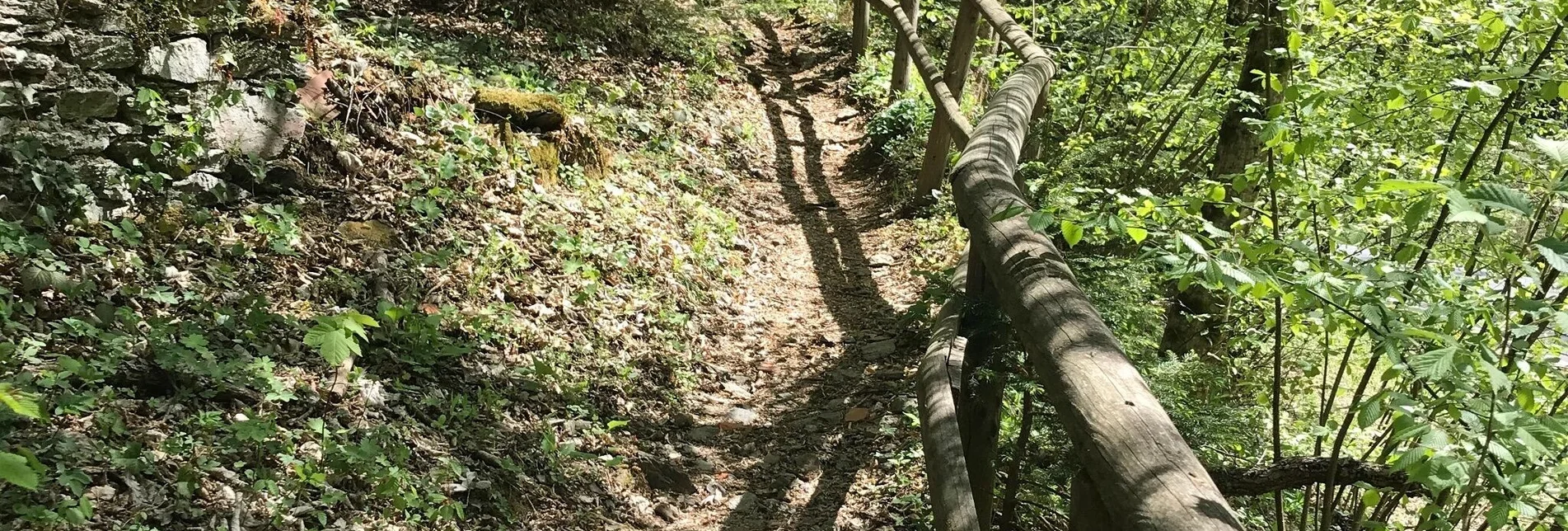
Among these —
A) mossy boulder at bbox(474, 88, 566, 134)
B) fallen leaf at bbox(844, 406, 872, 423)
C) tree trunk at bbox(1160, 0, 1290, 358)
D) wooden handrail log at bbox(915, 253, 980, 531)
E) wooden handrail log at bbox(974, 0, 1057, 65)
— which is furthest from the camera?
mossy boulder at bbox(474, 88, 566, 134)

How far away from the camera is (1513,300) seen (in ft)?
8.67

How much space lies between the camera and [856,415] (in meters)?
6.55

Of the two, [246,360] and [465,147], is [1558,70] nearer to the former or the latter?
[246,360]

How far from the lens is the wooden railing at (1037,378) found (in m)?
2.12

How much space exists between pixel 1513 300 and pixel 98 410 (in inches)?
203

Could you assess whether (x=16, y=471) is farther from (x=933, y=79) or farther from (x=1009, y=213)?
(x=933, y=79)

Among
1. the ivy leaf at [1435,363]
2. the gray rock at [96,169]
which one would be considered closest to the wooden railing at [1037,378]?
the ivy leaf at [1435,363]

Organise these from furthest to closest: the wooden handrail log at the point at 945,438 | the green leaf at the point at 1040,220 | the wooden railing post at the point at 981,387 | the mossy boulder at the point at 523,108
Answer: the mossy boulder at the point at 523,108 → the wooden railing post at the point at 981,387 → the wooden handrail log at the point at 945,438 → the green leaf at the point at 1040,220

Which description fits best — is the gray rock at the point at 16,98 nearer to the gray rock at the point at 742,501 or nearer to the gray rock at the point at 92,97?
the gray rock at the point at 92,97

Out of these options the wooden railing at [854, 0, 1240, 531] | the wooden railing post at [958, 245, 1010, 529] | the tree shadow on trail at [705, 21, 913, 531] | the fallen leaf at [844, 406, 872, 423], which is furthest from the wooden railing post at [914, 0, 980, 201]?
the wooden railing post at [958, 245, 1010, 529]

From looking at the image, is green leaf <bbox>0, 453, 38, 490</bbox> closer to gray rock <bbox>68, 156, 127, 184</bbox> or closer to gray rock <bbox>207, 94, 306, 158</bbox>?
gray rock <bbox>68, 156, 127, 184</bbox>

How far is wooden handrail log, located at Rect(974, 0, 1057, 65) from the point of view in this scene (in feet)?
22.5

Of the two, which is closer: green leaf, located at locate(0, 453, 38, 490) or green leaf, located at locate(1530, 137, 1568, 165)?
green leaf, located at locate(1530, 137, 1568, 165)

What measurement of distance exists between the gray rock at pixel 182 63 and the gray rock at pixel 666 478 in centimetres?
353
